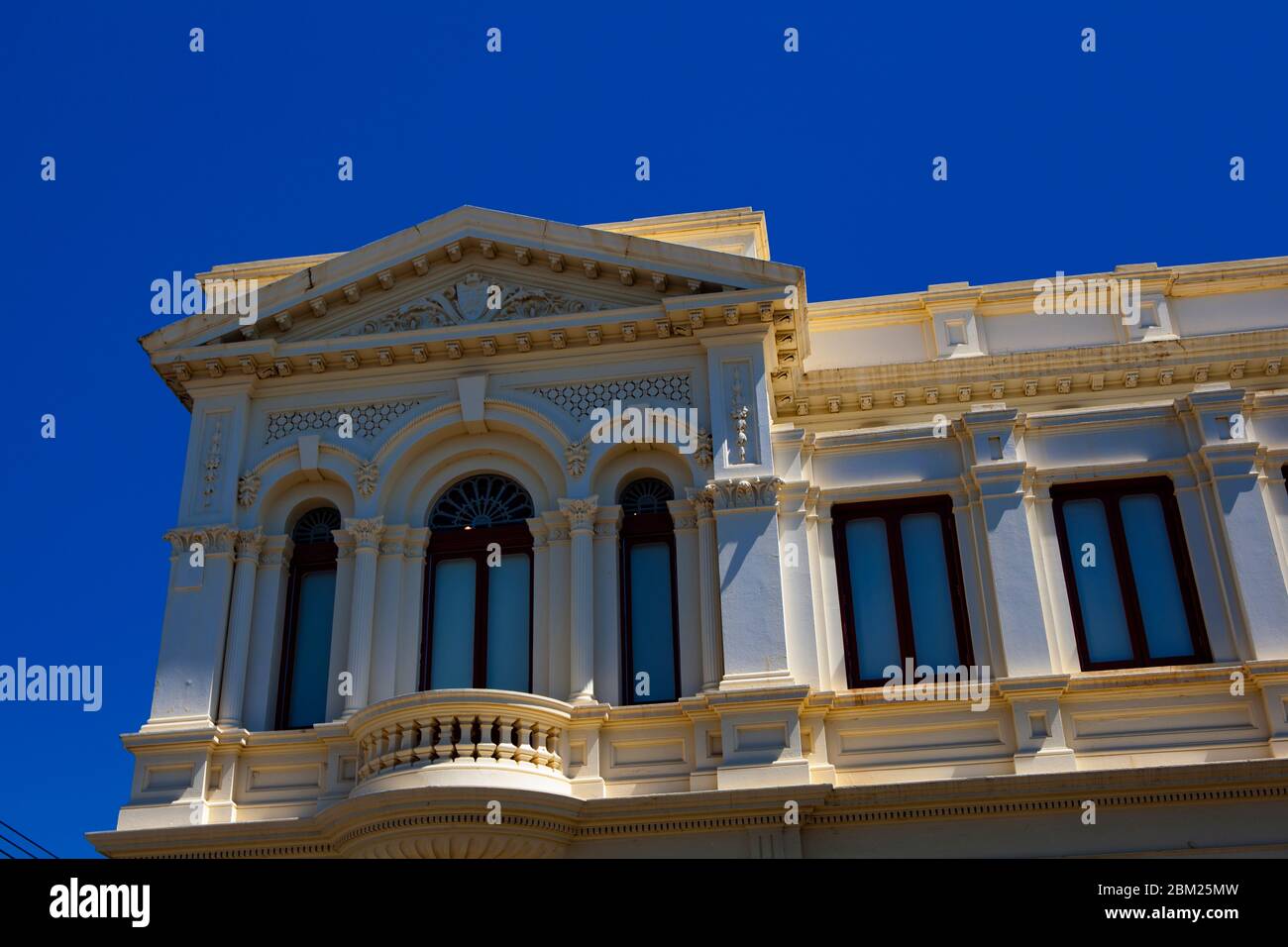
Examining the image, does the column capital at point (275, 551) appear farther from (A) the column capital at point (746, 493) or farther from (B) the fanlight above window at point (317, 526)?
(A) the column capital at point (746, 493)

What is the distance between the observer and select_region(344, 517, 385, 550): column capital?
19.8 meters

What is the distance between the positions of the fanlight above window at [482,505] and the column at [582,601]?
101cm

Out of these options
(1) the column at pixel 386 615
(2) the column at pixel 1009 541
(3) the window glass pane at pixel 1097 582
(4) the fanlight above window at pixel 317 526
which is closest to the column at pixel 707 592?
(2) the column at pixel 1009 541

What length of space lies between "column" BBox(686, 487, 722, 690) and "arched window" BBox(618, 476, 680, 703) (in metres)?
0.51

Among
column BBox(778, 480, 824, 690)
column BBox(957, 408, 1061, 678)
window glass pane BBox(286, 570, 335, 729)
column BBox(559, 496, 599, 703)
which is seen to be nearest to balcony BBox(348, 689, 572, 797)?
column BBox(559, 496, 599, 703)

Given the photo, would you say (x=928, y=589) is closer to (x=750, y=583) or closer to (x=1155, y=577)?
(x=750, y=583)

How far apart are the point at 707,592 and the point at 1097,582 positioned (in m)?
5.25

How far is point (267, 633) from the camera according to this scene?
64.7ft

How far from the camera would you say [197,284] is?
72.4 ft

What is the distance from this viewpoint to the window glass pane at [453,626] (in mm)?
19375

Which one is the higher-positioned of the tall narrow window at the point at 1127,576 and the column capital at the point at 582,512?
the column capital at the point at 582,512

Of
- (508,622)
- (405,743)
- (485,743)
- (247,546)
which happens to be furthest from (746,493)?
(247,546)

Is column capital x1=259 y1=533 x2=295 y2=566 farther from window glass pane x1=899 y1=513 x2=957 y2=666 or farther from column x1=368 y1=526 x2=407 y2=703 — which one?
window glass pane x1=899 y1=513 x2=957 y2=666
